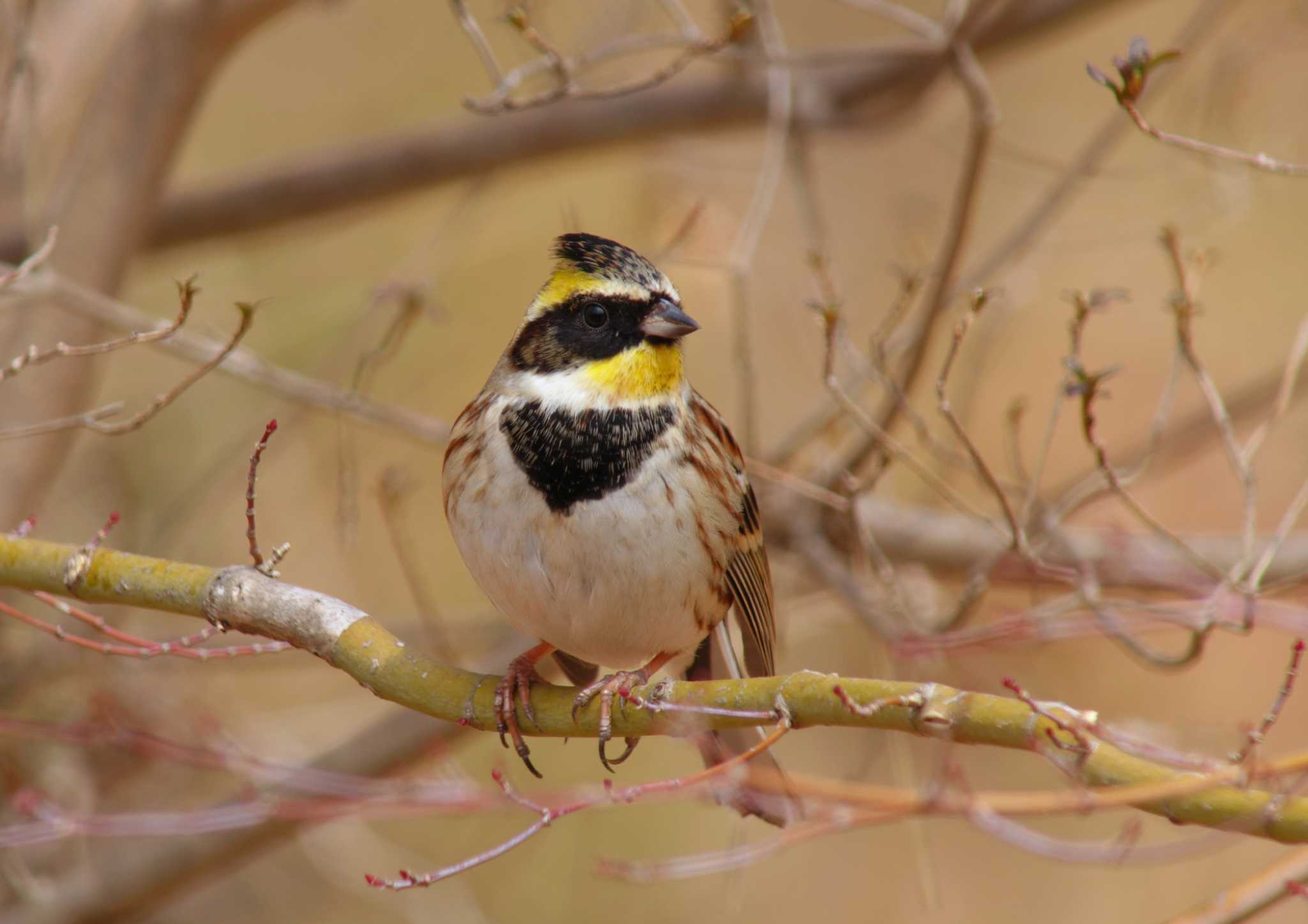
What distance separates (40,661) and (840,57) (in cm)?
382

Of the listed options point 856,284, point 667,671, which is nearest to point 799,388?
point 856,284

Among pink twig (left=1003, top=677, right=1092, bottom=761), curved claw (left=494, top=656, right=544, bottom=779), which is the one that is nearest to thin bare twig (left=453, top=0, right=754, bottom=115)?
curved claw (left=494, top=656, right=544, bottom=779)

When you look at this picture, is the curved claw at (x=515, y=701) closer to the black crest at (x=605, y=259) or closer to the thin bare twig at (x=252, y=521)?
the thin bare twig at (x=252, y=521)

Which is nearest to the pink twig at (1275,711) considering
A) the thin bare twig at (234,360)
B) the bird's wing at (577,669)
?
the bird's wing at (577,669)

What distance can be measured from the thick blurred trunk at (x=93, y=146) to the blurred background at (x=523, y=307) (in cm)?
2

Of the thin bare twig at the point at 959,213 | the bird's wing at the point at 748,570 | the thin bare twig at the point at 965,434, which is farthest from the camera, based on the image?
the thin bare twig at the point at 959,213

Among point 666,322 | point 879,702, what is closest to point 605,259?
point 666,322

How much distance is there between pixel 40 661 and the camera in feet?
18.6

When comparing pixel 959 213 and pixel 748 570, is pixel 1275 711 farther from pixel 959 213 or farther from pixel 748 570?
pixel 959 213

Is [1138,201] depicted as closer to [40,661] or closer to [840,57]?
[840,57]

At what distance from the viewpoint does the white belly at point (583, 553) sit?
12.2 ft

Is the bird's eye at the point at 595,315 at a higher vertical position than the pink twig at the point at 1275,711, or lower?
higher

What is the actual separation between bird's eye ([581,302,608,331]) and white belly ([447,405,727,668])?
0.40 metres

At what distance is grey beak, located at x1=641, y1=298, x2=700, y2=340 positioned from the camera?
12.7 ft
